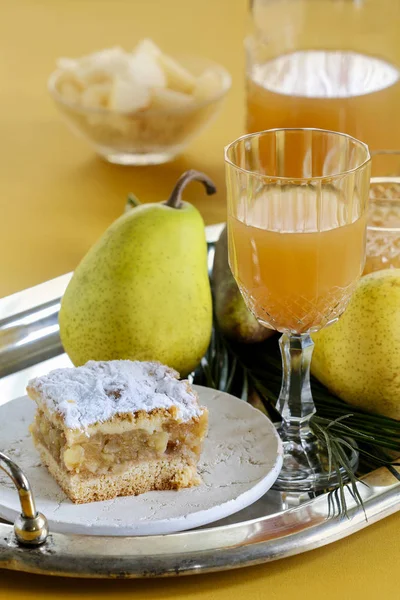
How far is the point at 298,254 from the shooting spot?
791 mm

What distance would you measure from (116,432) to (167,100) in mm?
746

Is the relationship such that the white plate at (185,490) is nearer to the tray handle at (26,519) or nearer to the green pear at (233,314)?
the tray handle at (26,519)

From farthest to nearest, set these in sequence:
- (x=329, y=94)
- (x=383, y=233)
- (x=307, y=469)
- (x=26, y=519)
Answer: (x=329, y=94) → (x=383, y=233) → (x=307, y=469) → (x=26, y=519)

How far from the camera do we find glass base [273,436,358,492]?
812 millimetres

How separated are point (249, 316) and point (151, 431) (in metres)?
0.25

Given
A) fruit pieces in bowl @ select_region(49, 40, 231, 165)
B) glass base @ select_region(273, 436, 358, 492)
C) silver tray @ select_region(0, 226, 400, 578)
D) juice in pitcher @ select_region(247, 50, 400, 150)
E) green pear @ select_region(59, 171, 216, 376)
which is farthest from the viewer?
fruit pieces in bowl @ select_region(49, 40, 231, 165)

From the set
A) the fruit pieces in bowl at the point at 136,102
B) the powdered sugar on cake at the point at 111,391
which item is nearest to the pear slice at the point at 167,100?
the fruit pieces in bowl at the point at 136,102

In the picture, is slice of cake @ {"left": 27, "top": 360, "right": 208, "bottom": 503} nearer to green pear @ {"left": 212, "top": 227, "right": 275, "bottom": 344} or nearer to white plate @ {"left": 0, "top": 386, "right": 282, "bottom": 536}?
white plate @ {"left": 0, "top": 386, "right": 282, "bottom": 536}

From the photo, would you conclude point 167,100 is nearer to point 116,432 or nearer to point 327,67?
point 327,67

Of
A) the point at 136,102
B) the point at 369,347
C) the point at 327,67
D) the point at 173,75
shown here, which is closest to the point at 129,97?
the point at 136,102

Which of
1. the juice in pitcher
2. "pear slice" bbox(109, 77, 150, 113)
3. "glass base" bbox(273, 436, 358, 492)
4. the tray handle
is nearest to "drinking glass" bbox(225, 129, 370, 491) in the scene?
"glass base" bbox(273, 436, 358, 492)

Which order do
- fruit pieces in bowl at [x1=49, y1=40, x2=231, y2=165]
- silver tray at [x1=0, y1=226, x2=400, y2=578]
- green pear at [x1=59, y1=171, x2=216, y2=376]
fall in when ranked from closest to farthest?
silver tray at [x1=0, y1=226, x2=400, y2=578]
green pear at [x1=59, y1=171, x2=216, y2=376]
fruit pieces in bowl at [x1=49, y1=40, x2=231, y2=165]

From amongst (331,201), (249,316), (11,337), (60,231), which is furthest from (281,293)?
(60,231)

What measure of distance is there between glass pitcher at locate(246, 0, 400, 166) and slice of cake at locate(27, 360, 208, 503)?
0.58 m
